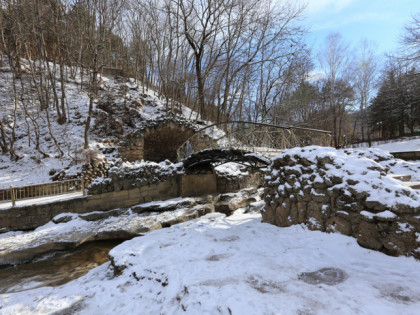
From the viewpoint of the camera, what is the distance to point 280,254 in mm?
3582

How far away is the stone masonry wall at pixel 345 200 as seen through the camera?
2.93 metres

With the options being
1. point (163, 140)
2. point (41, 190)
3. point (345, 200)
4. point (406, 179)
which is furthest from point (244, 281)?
point (163, 140)

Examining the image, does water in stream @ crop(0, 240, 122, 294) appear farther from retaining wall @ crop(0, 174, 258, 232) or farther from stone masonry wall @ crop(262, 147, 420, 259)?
stone masonry wall @ crop(262, 147, 420, 259)

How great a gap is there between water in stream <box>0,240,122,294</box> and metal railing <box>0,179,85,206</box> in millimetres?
3189

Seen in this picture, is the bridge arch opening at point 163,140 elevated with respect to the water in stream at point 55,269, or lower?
elevated

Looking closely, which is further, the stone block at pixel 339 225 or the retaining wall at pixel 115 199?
the retaining wall at pixel 115 199

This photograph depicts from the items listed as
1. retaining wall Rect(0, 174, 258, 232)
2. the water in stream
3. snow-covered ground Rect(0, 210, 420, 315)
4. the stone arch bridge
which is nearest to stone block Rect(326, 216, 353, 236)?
snow-covered ground Rect(0, 210, 420, 315)

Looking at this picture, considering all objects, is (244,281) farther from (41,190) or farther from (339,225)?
(41,190)

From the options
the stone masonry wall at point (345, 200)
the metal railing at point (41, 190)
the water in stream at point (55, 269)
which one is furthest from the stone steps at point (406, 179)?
the metal railing at point (41, 190)

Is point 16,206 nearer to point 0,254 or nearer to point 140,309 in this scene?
point 0,254

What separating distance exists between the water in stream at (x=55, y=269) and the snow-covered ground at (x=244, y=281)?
1.11m

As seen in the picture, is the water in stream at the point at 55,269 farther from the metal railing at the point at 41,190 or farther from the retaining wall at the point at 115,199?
the metal railing at the point at 41,190

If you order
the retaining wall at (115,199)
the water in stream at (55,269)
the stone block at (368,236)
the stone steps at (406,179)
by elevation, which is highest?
the stone steps at (406,179)

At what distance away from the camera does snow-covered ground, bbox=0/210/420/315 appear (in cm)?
237
